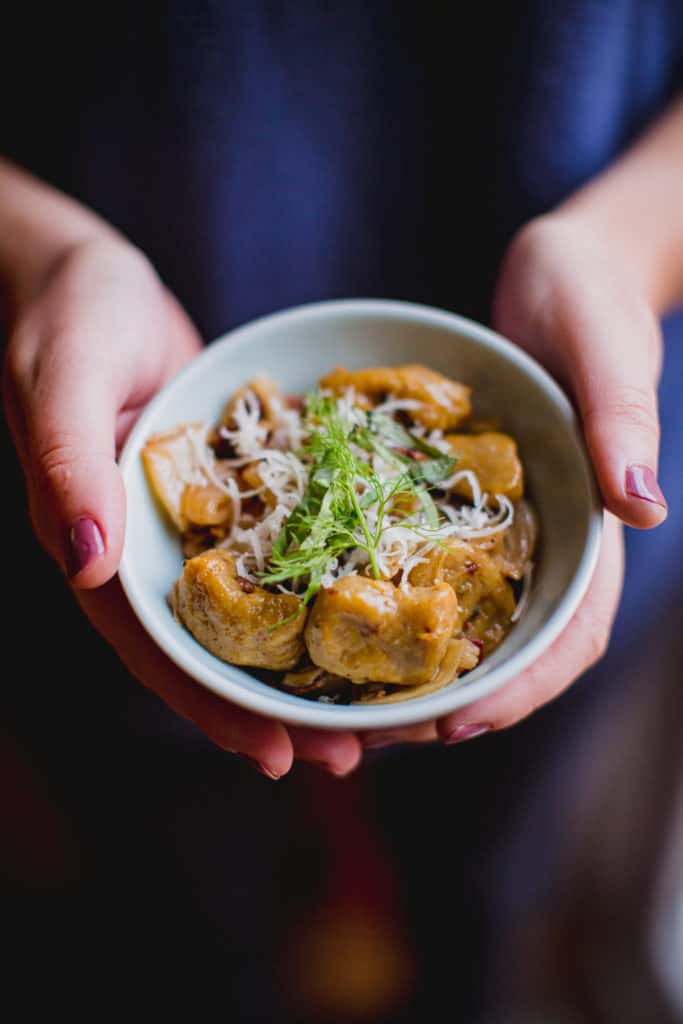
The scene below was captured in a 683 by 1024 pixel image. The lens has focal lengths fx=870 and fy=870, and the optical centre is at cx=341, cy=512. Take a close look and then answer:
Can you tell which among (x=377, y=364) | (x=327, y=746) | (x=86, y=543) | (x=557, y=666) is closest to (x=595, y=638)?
(x=557, y=666)

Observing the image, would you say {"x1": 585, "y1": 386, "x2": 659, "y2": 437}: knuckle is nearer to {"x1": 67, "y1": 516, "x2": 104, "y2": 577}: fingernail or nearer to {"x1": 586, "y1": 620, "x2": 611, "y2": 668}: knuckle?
{"x1": 586, "y1": 620, "x2": 611, "y2": 668}: knuckle

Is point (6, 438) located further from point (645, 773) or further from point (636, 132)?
point (645, 773)

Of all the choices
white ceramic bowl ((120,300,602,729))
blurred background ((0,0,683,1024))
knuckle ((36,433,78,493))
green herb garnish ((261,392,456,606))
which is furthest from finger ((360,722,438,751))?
blurred background ((0,0,683,1024))

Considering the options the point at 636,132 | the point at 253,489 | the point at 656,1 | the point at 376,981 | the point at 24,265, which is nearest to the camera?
the point at 253,489

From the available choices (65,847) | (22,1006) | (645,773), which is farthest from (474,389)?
(22,1006)

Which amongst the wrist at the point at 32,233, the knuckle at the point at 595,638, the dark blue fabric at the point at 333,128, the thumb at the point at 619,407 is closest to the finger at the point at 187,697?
the knuckle at the point at 595,638
